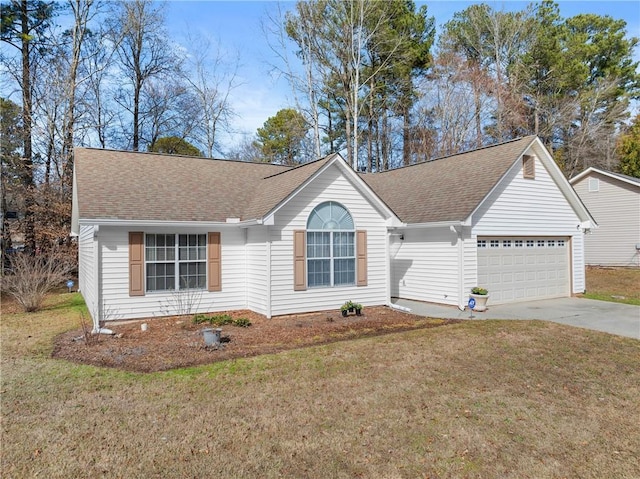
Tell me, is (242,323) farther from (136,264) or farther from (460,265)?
(460,265)

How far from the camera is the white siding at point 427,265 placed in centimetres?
1278

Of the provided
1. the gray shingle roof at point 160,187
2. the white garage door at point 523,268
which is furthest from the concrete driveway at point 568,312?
the gray shingle roof at point 160,187

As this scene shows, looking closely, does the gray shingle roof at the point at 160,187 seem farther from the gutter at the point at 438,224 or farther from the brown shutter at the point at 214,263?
the gutter at the point at 438,224

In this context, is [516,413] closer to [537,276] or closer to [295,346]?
[295,346]

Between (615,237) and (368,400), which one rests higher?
(615,237)

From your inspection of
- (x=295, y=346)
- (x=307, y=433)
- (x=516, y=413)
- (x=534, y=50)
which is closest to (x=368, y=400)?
(x=307, y=433)

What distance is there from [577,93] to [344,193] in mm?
26319

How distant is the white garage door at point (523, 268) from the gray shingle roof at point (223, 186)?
81.7 inches

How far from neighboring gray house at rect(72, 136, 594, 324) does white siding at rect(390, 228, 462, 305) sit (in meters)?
0.04

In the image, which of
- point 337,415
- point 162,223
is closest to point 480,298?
point 337,415

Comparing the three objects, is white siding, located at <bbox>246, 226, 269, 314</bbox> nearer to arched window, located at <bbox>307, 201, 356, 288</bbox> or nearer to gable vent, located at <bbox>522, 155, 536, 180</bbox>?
arched window, located at <bbox>307, 201, 356, 288</bbox>

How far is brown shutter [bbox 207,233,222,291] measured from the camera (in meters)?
11.5

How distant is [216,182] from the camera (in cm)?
1365

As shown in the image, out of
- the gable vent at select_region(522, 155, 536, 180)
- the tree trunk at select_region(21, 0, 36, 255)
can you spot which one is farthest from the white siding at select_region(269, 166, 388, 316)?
the tree trunk at select_region(21, 0, 36, 255)
